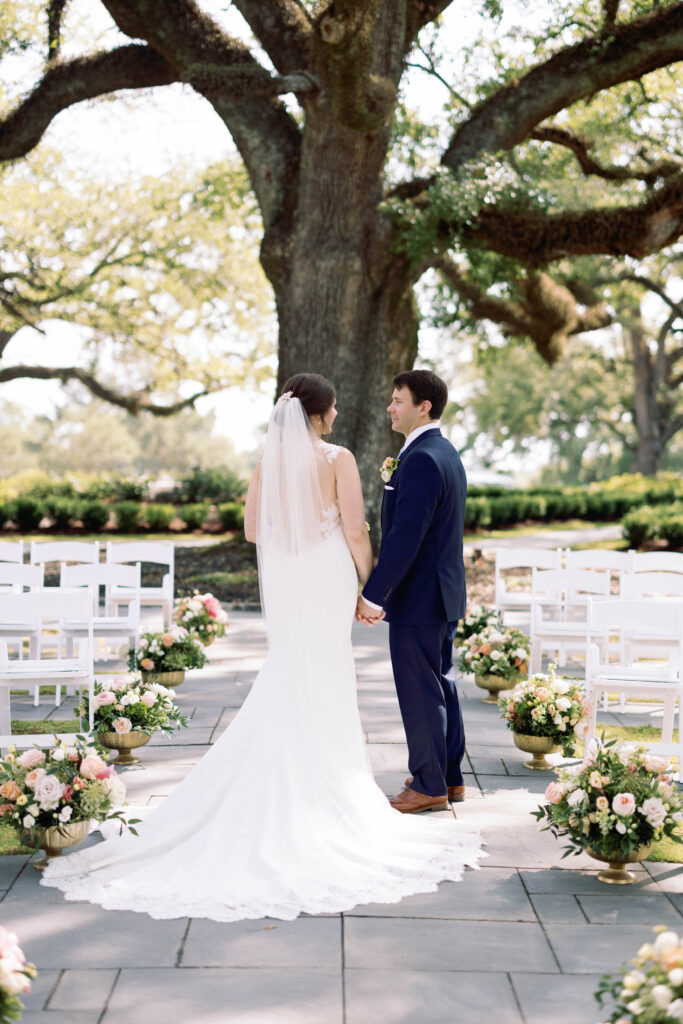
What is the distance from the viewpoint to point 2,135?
13.3 meters

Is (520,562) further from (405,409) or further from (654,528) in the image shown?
(654,528)

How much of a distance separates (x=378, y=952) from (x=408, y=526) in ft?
6.74

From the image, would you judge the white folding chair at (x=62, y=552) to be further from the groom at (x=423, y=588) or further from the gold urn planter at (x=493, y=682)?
the groom at (x=423, y=588)

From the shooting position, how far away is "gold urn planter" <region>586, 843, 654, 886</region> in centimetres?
421

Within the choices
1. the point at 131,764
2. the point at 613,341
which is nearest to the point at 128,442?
the point at 613,341

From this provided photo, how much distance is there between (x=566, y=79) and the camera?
12273 millimetres

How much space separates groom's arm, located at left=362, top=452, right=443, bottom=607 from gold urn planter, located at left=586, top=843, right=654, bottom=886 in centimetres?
151

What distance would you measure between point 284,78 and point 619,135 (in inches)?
345

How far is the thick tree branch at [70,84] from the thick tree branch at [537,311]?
514 cm

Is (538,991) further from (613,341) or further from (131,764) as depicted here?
(613,341)

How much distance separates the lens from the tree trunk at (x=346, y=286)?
12.6 metres

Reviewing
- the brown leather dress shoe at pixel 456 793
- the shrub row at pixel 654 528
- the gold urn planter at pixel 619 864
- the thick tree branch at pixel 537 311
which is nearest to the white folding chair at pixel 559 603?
the brown leather dress shoe at pixel 456 793

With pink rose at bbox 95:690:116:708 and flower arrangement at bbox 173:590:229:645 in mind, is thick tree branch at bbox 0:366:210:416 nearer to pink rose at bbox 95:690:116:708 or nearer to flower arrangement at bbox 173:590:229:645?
flower arrangement at bbox 173:590:229:645

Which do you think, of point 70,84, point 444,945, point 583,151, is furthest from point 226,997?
point 583,151
